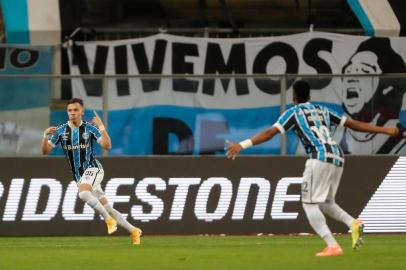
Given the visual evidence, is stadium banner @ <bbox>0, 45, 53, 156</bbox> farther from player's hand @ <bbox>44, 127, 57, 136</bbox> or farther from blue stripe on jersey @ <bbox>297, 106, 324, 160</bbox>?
blue stripe on jersey @ <bbox>297, 106, 324, 160</bbox>

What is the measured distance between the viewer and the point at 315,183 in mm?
15305

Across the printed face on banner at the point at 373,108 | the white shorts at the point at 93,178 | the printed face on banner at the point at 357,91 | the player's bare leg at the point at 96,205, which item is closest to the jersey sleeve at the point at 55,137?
the white shorts at the point at 93,178

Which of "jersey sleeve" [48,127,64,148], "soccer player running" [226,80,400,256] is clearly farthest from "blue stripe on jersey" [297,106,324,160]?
"jersey sleeve" [48,127,64,148]

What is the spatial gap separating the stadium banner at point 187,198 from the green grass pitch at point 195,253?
78 centimetres

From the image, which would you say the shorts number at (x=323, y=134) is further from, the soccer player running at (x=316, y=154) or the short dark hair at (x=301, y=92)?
the short dark hair at (x=301, y=92)

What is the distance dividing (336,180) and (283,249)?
1.70 metres

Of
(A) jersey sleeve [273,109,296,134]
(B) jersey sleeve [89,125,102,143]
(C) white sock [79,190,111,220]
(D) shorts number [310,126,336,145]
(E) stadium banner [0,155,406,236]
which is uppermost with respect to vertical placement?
(A) jersey sleeve [273,109,296,134]

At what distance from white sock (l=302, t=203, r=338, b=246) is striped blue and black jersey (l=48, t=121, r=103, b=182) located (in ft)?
15.9

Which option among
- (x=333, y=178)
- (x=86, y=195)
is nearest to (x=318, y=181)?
(x=333, y=178)

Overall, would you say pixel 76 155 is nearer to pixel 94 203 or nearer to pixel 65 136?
pixel 65 136

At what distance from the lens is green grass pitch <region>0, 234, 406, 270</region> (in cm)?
1391

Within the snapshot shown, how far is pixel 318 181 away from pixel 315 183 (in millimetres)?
50

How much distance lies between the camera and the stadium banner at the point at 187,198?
72.2 ft

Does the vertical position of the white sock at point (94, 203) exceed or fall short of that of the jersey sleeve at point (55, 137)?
it falls short
